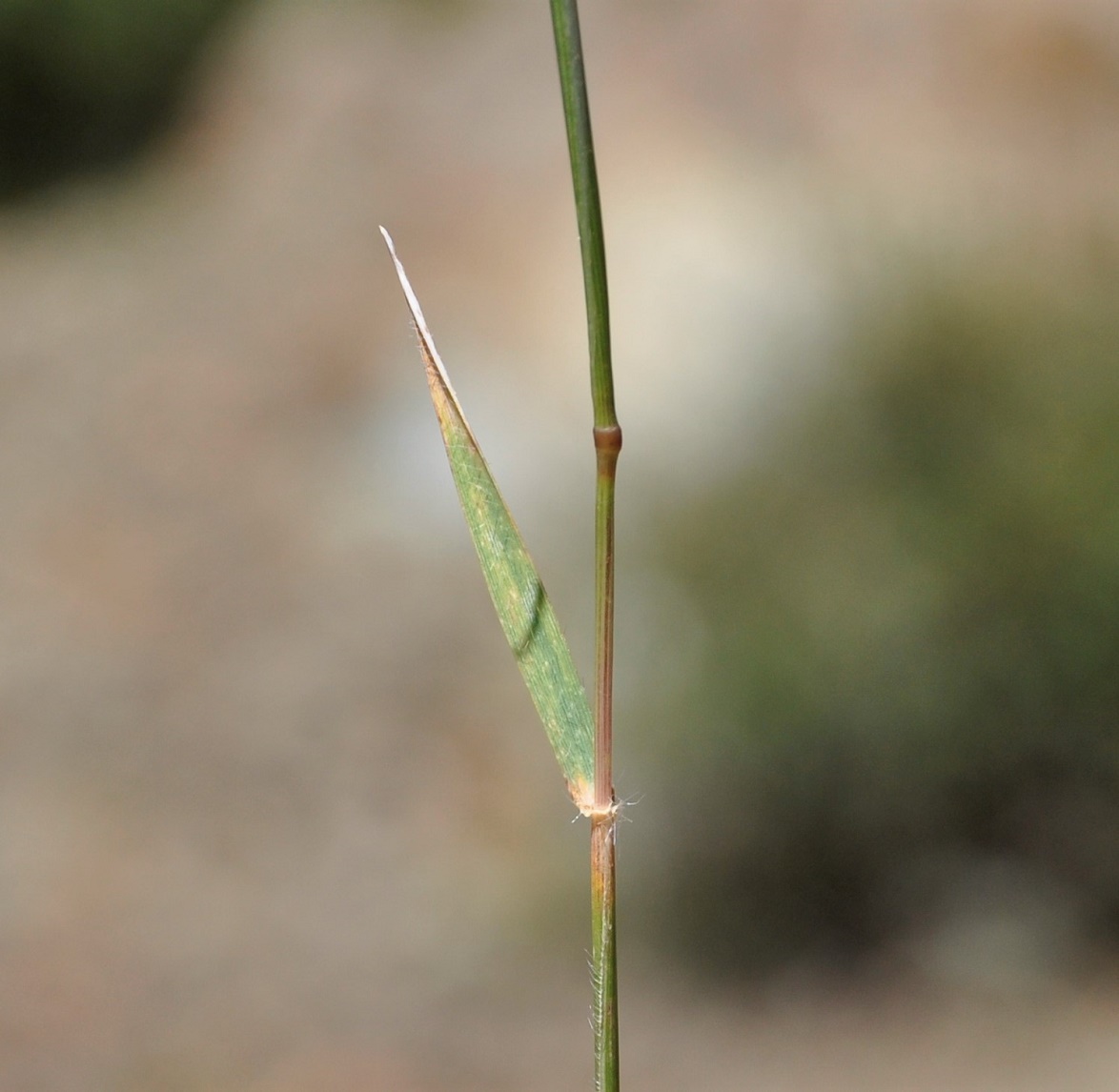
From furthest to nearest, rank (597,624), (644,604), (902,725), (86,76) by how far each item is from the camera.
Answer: (86,76) → (644,604) → (902,725) → (597,624)

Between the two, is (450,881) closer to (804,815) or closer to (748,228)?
(804,815)

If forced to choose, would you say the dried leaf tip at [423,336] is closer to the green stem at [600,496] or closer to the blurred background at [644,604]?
the green stem at [600,496]

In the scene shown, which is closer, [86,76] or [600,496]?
[600,496]

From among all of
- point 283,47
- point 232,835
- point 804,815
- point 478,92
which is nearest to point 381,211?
point 478,92

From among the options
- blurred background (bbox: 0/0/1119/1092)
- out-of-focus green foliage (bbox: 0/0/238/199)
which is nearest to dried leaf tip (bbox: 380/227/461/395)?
blurred background (bbox: 0/0/1119/1092)

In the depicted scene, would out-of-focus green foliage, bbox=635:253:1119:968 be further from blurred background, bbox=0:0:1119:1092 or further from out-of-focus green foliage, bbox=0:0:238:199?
out-of-focus green foliage, bbox=0:0:238:199

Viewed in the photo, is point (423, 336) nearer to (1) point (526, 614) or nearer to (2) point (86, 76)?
(1) point (526, 614)

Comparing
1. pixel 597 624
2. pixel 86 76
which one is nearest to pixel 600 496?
pixel 597 624
